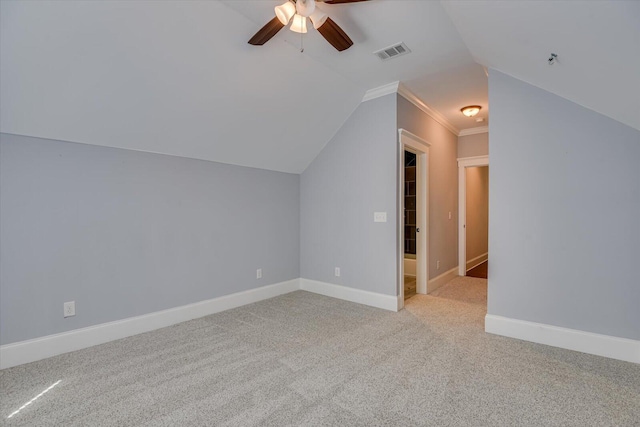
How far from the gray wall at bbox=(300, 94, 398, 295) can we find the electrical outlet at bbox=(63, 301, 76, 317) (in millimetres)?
2692

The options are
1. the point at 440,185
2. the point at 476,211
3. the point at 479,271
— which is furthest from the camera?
the point at 476,211

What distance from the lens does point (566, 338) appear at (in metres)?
2.49

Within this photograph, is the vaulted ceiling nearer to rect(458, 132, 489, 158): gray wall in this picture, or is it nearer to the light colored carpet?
the light colored carpet

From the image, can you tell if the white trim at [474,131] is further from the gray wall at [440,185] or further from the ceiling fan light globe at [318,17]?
the ceiling fan light globe at [318,17]

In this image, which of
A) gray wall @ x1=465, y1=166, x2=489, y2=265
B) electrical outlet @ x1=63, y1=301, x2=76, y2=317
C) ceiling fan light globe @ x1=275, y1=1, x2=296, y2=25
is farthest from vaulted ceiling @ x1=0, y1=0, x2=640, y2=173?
gray wall @ x1=465, y1=166, x2=489, y2=265

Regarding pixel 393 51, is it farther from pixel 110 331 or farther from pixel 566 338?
pixel 110 331

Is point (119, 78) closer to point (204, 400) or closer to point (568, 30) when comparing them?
point (204, 400)

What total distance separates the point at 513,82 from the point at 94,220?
13.4 feet

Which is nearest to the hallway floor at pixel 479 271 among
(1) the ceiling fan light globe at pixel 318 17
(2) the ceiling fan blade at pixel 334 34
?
(2) the ceiling fan blade at pixel 334 34

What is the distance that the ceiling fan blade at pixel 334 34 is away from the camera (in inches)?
83.2

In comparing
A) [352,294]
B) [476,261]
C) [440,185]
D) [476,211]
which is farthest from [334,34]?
[476,261]

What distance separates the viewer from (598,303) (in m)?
2.39

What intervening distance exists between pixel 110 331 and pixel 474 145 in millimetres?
5779

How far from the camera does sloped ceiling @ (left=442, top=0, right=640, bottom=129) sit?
1569 millimetres
